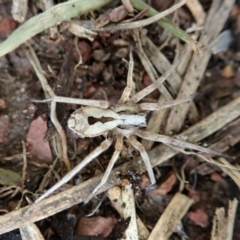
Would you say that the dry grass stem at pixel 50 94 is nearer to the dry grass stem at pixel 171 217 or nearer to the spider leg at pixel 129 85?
the spider leg at pixel 129 85

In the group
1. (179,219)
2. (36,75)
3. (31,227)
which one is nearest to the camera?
(31,227)

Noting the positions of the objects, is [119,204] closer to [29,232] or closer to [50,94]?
[29,232]

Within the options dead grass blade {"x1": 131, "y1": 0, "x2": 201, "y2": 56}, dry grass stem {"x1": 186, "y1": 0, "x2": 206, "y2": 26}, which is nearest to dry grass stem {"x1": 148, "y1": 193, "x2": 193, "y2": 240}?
dead grass blade {"x1": 131, "y1": 0, "x2": 201, "y2": 56}

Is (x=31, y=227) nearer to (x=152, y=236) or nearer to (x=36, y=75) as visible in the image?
(x=152, y=236)

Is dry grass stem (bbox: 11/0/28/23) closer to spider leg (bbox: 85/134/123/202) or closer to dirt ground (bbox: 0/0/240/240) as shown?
dirt ground (bbox: 0/0/240/240)

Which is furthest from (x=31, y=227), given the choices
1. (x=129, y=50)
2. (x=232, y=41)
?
(x=232, y=41)

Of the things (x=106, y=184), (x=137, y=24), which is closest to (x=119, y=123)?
(x=106, y=184)
